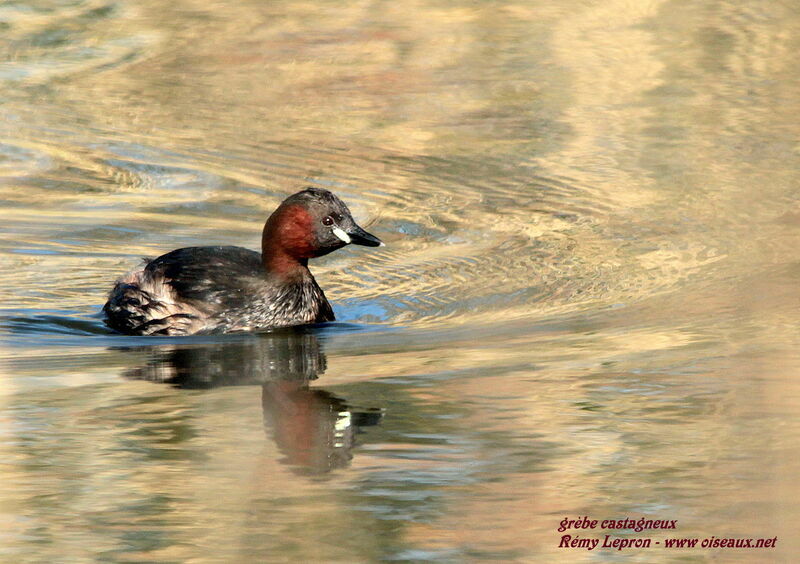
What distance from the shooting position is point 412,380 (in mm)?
7656

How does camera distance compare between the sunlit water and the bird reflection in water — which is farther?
the bird reflection in water

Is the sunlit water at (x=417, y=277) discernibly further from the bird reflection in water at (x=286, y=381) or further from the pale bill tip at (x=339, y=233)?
the pale bill tip at (x=339, y=233)

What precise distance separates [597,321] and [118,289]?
3.09 metres

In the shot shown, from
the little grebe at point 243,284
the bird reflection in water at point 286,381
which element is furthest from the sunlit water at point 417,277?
the little grebe at point 243,284

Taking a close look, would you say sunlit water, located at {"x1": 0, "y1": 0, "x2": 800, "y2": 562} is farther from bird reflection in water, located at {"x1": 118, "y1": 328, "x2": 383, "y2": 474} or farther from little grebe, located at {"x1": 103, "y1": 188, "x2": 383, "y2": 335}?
little grebe, located at {"x1": 103, "y1": 188, "x2": 383, "y2": 335}

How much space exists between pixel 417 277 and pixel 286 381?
10.1 feet

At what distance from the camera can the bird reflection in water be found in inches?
257

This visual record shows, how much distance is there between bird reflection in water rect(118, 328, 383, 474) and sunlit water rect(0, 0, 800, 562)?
31 millimetres

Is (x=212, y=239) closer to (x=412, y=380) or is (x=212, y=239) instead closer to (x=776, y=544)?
(x=412, y=380)

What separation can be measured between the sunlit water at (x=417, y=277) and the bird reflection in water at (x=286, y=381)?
31mm

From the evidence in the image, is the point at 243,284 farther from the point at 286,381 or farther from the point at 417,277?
the point at 286,381

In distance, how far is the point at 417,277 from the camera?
10.9 meters

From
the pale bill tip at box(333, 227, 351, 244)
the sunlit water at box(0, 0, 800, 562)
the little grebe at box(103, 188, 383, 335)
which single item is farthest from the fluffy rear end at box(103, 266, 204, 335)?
the pale bill tip at box(333, 227, 351, 244)

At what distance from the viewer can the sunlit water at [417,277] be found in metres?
5.79
